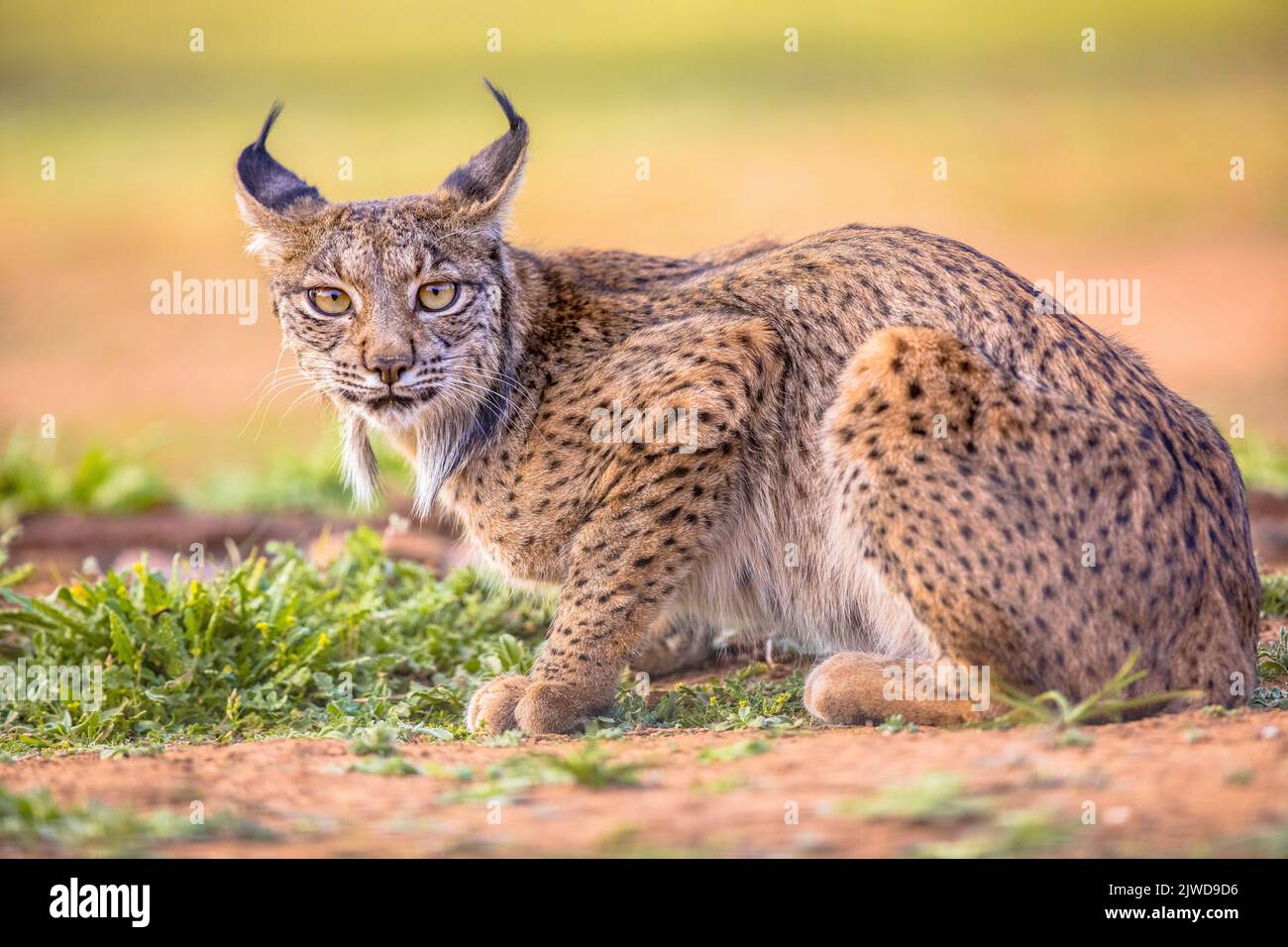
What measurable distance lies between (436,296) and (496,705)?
5.37ft

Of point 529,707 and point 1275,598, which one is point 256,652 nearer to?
point 529,707

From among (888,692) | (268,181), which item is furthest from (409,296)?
(888,692)

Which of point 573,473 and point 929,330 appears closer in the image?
point 929,330

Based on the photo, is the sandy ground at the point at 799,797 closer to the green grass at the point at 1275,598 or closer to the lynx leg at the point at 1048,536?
the lynx leg at the point at 1048,536

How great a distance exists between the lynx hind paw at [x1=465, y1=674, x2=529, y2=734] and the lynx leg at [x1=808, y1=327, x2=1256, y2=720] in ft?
4.60

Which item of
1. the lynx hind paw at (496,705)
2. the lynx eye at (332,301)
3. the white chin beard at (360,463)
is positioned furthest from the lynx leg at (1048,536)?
the white chin beard at (360,463)

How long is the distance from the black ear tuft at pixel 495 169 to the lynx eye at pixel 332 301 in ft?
2.25

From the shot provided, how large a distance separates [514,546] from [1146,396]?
2.48m

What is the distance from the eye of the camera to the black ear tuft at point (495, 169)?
608 cm

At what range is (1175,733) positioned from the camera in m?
4.47

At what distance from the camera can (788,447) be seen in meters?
5.63

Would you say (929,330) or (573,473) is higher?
(929,330)
